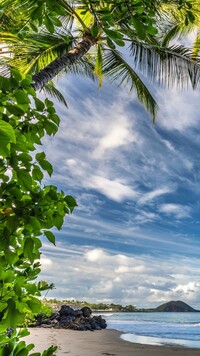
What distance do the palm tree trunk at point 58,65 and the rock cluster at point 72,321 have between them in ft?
47.3

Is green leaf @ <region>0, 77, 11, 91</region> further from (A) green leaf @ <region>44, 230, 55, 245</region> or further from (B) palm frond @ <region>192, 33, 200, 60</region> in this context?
(B) palm frond @ <region>192, 33, 200, 60</region>

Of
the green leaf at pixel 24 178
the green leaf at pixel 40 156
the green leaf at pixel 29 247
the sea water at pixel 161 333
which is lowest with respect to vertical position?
the sea water at pixel 161 333

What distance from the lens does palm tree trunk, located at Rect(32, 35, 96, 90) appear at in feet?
17.0

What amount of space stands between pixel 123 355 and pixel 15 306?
31.0 feet

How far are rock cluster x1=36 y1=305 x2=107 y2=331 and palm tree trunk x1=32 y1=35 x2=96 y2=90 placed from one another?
14.4 m

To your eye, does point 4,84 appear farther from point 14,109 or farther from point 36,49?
point 36,49

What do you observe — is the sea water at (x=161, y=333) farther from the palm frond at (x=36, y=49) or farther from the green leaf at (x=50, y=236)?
the green leaf at (x=50, y=236)

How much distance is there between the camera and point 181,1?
6.74 feet

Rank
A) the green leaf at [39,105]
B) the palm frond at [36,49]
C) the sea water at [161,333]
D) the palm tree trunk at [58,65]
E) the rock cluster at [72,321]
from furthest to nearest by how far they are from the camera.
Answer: the rock cluster at [72,321] < the sea water at [161,333] < the palm frond at [36,49] < the palm tree trunk at [58,65] < the green leaf at [39,105]

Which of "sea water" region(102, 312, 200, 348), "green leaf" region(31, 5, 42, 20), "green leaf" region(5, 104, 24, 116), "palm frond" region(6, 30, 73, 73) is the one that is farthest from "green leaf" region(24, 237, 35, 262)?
"sea water" region(102, 312, 200, 348)

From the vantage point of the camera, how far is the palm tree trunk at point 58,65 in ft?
17.0

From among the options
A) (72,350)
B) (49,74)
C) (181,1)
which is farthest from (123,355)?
(181,1)

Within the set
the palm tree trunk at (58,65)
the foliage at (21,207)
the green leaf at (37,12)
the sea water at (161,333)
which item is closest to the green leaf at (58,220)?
the foliage at (21,207)

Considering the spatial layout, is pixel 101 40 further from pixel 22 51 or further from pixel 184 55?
pixel 184 55
